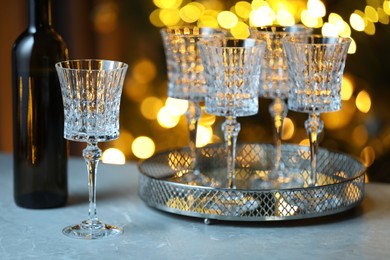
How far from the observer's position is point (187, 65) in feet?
6.17

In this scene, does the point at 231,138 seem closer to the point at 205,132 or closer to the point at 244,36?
the point at 205,132

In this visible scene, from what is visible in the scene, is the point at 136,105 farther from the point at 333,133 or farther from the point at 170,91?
the point at 170,91

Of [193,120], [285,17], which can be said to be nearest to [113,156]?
[285,17]

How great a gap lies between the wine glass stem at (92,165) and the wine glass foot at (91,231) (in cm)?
1

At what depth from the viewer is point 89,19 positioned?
11.7 feet

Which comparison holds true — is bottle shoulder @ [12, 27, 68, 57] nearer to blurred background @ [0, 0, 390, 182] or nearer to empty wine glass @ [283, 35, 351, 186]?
empty wine glass @ [283, 35, 351, 186]

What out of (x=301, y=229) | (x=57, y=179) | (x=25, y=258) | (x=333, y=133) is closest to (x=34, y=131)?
(x=57, y=179)

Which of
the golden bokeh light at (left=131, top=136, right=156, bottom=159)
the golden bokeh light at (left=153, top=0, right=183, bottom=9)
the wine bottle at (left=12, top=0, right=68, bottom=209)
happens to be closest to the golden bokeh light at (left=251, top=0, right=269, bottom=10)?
the golden bokeh light at (left=153, top=0, right=183, bottom=9)

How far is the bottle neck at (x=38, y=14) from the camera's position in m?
1.69

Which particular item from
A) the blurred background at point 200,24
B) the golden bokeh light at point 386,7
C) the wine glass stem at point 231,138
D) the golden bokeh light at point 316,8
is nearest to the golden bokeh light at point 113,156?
the blurred background at point 200,24

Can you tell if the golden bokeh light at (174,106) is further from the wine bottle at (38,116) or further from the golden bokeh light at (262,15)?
the wine bottle at (38,116)

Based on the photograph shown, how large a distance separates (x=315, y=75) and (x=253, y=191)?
10.9 inches

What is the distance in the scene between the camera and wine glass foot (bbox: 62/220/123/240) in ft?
5.12

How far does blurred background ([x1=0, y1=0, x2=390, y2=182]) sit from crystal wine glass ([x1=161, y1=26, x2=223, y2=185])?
1302 millimetres
